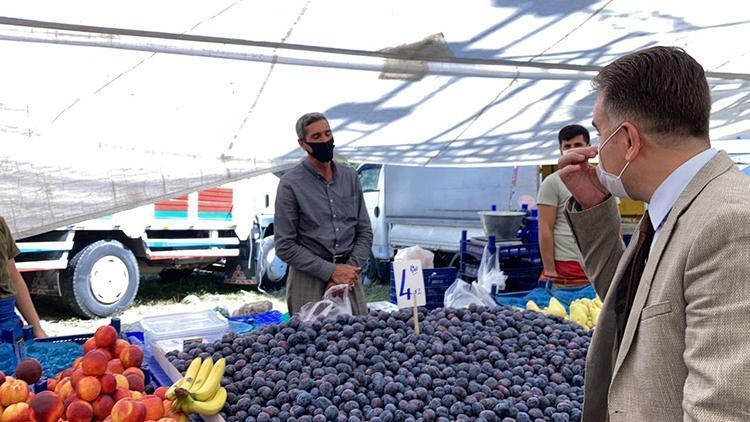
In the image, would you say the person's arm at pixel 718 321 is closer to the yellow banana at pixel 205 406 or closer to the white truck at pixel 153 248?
the yellow banana at pixel 205 406

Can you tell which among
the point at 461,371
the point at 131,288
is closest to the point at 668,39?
the point at 461,371

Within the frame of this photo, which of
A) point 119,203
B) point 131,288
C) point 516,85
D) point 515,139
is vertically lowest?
point 131,288

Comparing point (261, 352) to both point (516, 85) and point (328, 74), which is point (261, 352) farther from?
point (516, 85)

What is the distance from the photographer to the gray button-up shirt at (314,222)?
3.12 m

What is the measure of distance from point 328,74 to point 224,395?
2.21m

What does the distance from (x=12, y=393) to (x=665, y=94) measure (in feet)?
5.63

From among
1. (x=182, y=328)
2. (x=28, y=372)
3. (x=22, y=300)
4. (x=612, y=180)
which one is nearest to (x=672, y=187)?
(x=612, y=180)

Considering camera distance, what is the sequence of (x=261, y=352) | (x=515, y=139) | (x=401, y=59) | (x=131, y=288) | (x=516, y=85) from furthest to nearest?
(x=131, y=288) → (x=515, y=139) → (x=516, y=85) → (x=401, y=59) → (x=261, y=352)

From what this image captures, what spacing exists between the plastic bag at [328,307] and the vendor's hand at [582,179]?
1.40m

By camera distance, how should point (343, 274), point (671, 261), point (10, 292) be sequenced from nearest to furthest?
point (671, 261) → point (10, 292) → point (343, 274)

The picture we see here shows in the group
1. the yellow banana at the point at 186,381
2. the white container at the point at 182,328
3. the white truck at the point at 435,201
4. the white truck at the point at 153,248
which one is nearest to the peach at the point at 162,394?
the yellow banana at the point at 186,381

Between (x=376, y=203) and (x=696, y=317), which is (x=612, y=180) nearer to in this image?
(x=696, y=317)

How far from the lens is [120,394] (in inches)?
67.2

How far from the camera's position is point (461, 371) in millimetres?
1993
